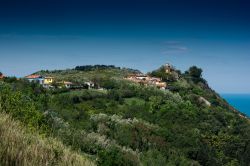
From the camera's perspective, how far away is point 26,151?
224 inches

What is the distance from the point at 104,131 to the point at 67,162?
48150 millimetres

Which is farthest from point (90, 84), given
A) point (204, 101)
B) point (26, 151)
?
point (26, 151)

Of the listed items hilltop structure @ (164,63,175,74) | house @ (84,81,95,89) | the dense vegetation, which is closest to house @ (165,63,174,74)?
hilltop structure @ (164,63,175,74)

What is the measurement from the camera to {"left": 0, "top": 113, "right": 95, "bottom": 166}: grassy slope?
5380 millimetres

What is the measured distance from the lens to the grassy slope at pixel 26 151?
5.38m

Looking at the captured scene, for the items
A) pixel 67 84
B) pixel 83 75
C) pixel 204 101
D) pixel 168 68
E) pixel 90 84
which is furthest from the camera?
pixel 168 68

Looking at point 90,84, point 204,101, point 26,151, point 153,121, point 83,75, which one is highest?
point 83,75

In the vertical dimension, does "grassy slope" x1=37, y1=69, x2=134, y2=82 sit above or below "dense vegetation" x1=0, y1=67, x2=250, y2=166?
above

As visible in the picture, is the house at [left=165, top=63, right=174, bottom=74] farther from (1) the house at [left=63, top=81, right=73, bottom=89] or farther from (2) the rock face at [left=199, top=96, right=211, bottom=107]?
(1) the house at [left=63, top=81, right=73, bottom=89]

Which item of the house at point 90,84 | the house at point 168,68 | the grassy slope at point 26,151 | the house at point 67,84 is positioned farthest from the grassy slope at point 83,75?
the grassy slope at point 26,151

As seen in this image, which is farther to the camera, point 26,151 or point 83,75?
point 83,75

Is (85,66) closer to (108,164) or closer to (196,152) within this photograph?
(196,152)

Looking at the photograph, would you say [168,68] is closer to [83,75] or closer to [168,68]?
[168,68]

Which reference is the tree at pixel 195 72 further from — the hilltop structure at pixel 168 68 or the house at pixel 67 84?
the house at pixel 67 84
